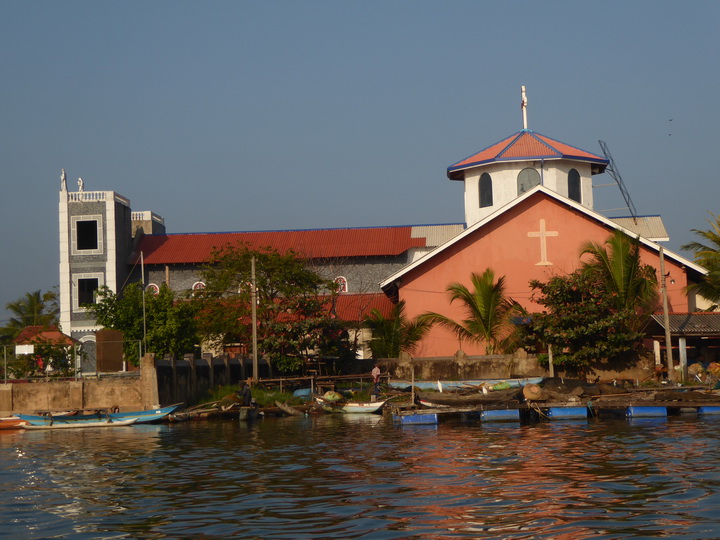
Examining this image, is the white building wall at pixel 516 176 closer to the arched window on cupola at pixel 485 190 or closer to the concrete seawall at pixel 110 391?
the arched window on cupola at pixel 485 190

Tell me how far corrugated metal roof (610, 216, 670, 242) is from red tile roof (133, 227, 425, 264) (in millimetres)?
14011

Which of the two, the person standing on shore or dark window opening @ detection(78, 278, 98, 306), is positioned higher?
dark window opening @ detection(78, 278, 98, 306)

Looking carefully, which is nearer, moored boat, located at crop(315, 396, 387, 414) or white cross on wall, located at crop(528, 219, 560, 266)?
moored boat, located at crop(315, 396, 387, 414)

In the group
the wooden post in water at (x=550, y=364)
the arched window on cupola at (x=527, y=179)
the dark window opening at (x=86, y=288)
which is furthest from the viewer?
the dark window opening at (x=86, y=288)

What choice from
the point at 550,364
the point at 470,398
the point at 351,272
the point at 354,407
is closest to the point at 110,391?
the point at 354,407

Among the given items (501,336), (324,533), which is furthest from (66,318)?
(324,533)

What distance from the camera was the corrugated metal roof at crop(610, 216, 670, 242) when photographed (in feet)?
171

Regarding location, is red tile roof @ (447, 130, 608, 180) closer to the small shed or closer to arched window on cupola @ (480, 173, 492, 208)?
arched window on cupola @ (480, 173, 492, 208)

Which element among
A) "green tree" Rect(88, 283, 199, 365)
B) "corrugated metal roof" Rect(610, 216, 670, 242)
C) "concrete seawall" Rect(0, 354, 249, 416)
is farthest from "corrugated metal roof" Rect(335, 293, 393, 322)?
"concrete seawall" Rect(0, 354, 249, 416)

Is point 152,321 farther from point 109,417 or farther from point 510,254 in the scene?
point 510,254

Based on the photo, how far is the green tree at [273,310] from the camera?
138 ft

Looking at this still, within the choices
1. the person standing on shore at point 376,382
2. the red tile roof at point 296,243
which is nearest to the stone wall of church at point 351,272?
the red tile roof at point 296,243

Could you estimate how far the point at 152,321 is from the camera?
48.5 m

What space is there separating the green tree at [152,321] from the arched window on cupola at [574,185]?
73.1ft
